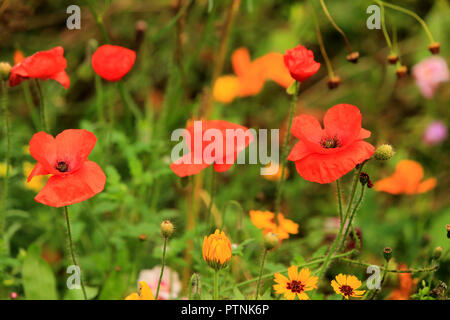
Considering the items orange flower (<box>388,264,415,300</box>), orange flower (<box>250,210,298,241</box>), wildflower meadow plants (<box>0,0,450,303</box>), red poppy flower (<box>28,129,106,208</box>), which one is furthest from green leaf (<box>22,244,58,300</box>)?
orange flower (<box>388,264,415,300</box>)

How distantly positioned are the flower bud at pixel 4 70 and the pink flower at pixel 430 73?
1.46 m

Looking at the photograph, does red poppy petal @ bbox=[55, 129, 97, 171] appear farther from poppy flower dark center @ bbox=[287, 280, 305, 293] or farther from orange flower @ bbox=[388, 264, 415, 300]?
orange flower @ bbox=[388, 264, 415, 300]

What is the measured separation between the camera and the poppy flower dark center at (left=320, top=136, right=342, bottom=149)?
91 cm

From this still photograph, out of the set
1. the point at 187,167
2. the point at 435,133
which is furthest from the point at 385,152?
the point at 435,133

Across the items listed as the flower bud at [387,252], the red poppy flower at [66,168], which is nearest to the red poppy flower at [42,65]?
the red poppy flower at [66,168]

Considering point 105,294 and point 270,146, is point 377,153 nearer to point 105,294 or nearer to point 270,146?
point 105,294

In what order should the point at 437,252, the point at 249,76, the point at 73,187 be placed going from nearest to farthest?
the point at 73,187
the point at 437,252
the point at 249,76

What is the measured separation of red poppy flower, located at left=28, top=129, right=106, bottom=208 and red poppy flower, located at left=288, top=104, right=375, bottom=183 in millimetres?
311

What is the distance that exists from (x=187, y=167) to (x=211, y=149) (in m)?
0.05

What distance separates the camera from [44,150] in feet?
2.78

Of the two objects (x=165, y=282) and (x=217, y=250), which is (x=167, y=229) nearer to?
(x=217, y=250)

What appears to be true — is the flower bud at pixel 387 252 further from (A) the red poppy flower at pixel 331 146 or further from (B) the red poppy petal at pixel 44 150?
(B) the red poppy petal at pixel 44 150

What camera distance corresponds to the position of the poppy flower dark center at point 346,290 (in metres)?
0.86

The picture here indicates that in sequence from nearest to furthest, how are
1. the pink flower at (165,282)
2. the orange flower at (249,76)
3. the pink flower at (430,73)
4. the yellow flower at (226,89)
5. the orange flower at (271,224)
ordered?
the orange flower at (271,224) → the pink flower at (165,282) → the orange flower at (249,76) → the yellow flower at (226,89) → the pink flower at (430,73)
